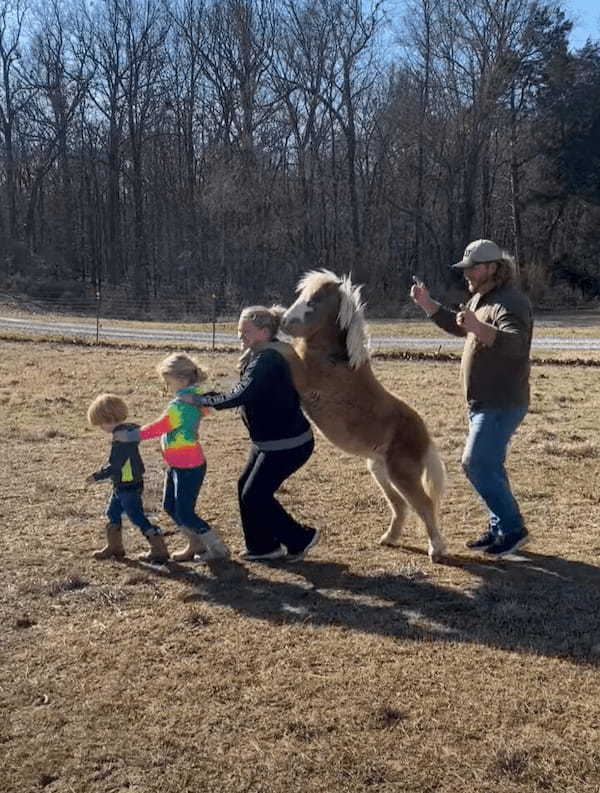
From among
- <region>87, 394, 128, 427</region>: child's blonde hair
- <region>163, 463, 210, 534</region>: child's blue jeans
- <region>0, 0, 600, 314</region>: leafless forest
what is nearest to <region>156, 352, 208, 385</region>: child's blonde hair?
<region>87, 394, 128, 427</region>: child's blonde hair

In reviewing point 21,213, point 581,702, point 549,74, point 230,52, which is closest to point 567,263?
point 549,74

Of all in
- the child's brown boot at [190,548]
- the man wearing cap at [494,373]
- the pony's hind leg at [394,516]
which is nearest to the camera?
the man wearing cap at [494,373]

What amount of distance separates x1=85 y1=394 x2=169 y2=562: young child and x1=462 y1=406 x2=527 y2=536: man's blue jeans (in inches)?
81.3

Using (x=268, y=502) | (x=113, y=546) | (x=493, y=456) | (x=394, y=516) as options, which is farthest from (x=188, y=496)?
(x=493, y=456)

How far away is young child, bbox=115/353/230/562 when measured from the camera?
506 cm

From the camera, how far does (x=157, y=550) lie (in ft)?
17.1

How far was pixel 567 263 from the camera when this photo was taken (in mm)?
37656

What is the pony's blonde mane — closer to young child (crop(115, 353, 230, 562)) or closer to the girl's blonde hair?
the girl's blonde hair

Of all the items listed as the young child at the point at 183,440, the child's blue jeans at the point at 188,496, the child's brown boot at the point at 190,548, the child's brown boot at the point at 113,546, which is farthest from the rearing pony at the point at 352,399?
the child's brown boot at the point at 113,546

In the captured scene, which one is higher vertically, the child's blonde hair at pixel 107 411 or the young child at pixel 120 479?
the child's blonde hair at pixel 107 411

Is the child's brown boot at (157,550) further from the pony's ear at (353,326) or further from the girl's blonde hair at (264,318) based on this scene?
the pony's ear at (353,326)

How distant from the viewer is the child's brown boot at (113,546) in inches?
208

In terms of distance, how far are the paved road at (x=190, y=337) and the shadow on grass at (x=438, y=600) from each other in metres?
12.5

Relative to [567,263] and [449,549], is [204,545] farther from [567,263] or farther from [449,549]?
[567,263]
